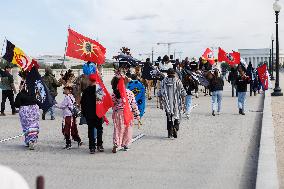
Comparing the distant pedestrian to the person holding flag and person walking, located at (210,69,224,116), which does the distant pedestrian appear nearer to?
the person holding flag

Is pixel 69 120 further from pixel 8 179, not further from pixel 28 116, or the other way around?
pixel 8 179

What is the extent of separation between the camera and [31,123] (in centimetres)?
1012

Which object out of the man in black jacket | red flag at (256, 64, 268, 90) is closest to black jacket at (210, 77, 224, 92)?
the man in black jacket

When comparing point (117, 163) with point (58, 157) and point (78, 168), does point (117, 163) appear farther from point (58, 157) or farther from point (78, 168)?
point (58, 157)

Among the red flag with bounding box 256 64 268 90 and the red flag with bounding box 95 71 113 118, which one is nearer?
the red flag with bounding box 95 71 113 118

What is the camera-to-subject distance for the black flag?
10586 mm

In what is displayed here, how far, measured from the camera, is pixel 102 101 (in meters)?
9.67

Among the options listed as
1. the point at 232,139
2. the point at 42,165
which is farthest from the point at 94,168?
the point at 232,139

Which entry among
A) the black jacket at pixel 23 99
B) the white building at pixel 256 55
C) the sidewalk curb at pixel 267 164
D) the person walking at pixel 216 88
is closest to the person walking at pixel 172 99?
the sidewalk curb at pixel 267 164

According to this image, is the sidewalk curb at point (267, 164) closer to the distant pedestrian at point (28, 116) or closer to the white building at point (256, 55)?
the distant pedestrian at point (28, 116)

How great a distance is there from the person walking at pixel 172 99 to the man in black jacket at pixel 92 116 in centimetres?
234

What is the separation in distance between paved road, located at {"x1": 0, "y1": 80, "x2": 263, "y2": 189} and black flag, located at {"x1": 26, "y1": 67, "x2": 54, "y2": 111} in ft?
2.89

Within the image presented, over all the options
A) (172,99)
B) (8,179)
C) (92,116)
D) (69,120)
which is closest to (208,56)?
(172,99)

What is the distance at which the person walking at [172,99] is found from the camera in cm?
1145
